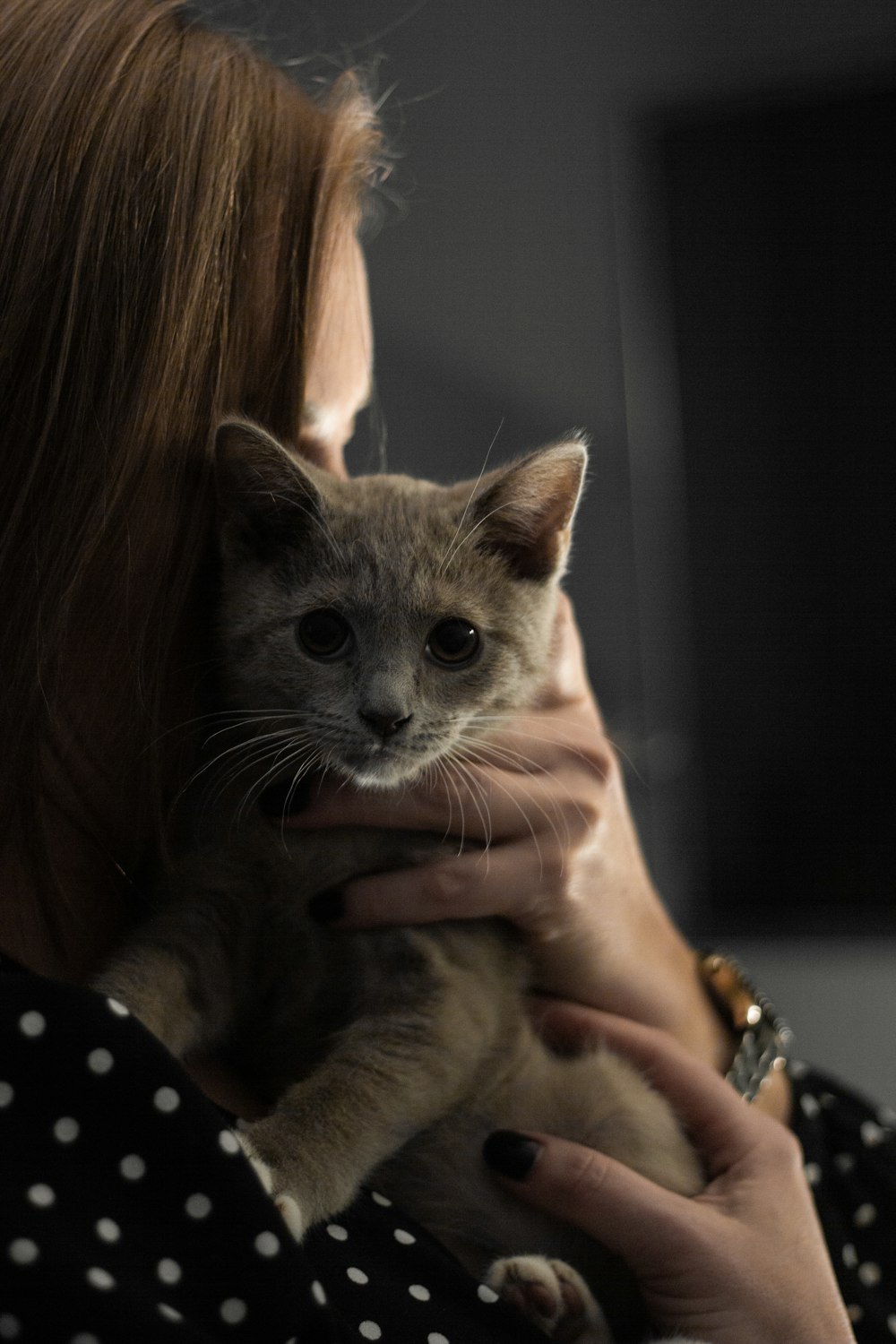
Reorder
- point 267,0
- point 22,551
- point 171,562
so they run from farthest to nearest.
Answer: point 267,0 < point 171,562 < point 22,551

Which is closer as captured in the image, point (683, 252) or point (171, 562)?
point (171, 562)

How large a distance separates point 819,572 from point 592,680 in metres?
0.66

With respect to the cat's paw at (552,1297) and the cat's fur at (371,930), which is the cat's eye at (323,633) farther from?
the cat's paw at (552,1297)

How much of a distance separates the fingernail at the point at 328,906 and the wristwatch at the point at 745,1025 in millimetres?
517

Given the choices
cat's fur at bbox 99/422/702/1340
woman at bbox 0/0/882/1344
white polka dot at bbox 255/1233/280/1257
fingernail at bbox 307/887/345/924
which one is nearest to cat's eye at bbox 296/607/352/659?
cat's fur at bbox 99/422/702/1340

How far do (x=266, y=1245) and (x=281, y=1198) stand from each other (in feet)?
0.62

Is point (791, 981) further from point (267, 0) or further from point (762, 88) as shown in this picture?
point (267, 0)

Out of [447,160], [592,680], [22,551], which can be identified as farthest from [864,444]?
[22,551]

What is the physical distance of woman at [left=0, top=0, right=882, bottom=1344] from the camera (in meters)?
0.77

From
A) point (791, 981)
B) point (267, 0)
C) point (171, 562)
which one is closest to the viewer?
point (171, 562)

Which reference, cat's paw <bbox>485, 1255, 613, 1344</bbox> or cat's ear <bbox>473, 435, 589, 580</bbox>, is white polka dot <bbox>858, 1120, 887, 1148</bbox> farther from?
cat's ear <bbox>473, 435, 589, 580</bbox>

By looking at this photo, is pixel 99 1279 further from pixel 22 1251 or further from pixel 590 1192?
pixel 590 1192

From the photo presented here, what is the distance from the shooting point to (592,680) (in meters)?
3.12

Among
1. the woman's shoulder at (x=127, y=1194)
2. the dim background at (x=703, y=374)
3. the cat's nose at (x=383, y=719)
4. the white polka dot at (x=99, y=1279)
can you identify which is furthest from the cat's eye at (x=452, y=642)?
the dim background at (x=703, y=374)
